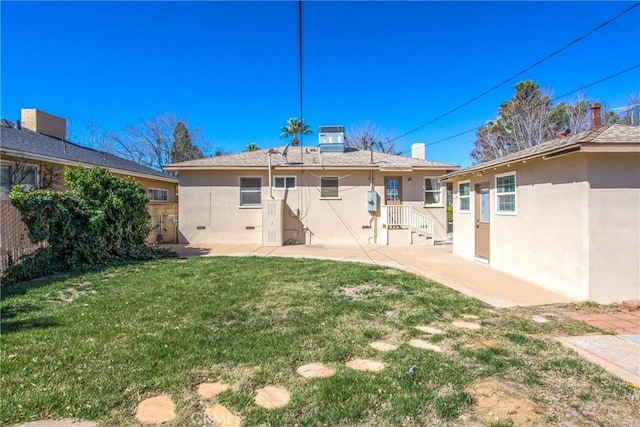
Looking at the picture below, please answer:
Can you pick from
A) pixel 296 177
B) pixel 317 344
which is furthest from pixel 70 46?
pixel 317 344

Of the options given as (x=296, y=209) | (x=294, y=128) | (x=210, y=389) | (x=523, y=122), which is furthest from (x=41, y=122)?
(x=523, y=122)

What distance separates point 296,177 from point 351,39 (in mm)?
5632

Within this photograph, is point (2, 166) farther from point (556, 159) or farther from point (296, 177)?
point (556, 159)

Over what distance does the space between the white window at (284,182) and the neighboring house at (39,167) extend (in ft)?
15.7

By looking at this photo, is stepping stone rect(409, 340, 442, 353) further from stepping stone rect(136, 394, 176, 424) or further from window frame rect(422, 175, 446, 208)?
window frame rect(422, 175, 446, 208)

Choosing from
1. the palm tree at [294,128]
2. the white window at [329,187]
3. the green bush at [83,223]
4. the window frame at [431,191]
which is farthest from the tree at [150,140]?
the window frame at [431,191]

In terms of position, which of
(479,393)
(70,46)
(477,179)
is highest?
(70,46)

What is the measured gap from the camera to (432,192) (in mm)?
14562

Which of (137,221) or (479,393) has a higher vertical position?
(137,221)

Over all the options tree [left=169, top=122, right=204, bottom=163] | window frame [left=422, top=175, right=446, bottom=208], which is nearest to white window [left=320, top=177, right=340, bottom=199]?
window frame [left=422, top=175, right=446, bottom=208]

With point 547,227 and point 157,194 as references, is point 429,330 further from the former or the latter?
point 157,194

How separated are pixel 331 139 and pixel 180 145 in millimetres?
19554

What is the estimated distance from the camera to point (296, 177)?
1419 centimetres

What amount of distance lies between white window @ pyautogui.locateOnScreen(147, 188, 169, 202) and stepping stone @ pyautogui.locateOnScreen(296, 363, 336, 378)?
15.5 metres
